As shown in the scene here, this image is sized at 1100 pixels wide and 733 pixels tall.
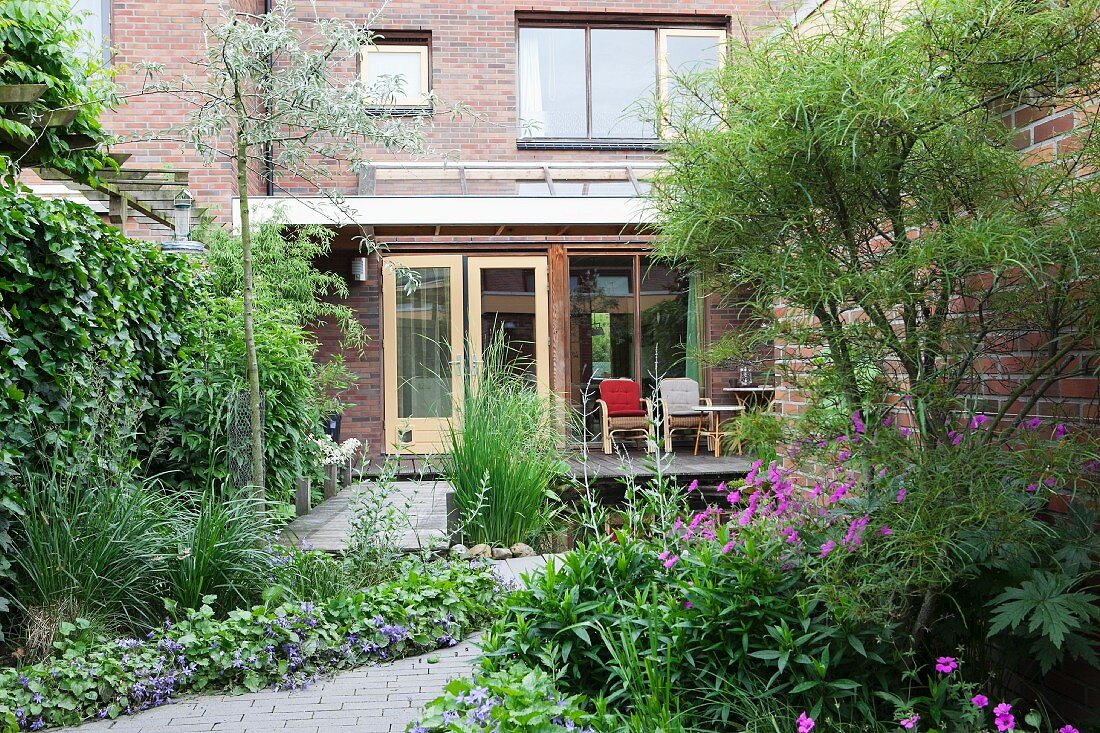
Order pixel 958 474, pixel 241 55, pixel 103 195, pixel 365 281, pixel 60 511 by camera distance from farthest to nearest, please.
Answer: pixel 365 281 → pixel 103 195 → pixel 241 55 → pixel 60 511 → pixel 958 474

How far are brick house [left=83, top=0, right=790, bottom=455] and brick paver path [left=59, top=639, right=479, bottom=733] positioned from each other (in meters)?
4.88

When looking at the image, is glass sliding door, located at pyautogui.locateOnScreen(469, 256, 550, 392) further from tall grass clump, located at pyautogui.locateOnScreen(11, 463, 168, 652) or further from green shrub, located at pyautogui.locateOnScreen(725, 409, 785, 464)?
green shrub, located at pyautogui.locateOnScreen(725, 409, 785, 464)

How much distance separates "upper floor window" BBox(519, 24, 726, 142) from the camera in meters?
10.9

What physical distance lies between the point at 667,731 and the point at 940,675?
72 cm

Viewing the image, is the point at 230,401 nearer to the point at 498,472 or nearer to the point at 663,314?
the point at 498,472

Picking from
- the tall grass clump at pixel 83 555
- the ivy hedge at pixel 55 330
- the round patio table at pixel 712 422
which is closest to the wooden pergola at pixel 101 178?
the ivy hedge at pixel 55 330

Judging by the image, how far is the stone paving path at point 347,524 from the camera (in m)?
4.70

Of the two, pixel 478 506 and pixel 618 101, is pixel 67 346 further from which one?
pixel 618 101

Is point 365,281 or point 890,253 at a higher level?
point 365,281

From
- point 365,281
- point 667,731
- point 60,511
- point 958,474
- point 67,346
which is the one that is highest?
point 365,281

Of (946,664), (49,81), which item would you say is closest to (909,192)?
(946,664)

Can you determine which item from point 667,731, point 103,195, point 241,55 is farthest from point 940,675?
point 103,195

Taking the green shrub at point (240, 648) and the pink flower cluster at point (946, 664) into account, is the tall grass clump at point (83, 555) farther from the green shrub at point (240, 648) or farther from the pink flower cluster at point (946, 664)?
the pink flower cluster at point (946, 664)

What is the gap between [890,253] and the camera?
7.00ft
